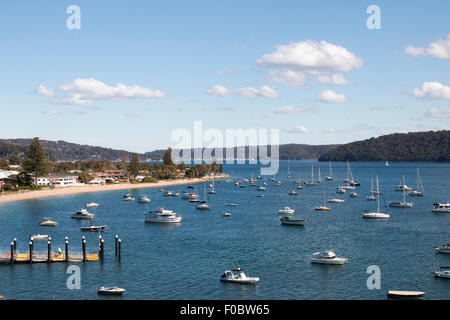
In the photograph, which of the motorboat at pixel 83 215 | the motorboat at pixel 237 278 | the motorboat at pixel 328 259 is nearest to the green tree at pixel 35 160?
the motorboat at pixel 83 215

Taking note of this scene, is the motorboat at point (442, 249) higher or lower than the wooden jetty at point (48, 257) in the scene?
lower

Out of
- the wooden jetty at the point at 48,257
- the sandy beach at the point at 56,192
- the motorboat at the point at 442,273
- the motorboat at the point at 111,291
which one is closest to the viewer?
the motorboat at the point at 111,291

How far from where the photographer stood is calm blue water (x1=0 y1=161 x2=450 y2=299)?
146ft

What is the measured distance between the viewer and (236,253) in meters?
61.2

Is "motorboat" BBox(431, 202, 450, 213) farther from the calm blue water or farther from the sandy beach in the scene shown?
the sandy beach

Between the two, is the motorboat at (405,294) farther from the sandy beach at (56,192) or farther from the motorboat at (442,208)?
the sandy beach at (56,192)

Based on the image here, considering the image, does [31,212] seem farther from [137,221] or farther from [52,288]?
[52,288]

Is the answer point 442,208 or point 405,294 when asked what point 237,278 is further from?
point 442,208

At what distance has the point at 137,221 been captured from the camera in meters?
94.1

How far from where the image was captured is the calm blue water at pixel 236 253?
44500 mm

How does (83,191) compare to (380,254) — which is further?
(83,191)

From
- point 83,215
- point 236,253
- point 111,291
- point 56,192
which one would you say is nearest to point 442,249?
point 236,253

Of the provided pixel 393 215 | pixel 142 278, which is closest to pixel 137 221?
pixel 142 278
